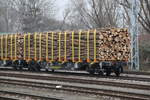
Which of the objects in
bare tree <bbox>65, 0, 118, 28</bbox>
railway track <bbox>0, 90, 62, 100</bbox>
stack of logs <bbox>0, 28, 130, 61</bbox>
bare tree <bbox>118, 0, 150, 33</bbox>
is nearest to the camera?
railway track <bbox>0, 90, 62, 100</bbox>

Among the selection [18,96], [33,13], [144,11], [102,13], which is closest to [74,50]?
[18,96]

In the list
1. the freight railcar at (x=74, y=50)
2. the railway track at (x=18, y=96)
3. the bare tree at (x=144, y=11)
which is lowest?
the railway track at (x=18, y=96)

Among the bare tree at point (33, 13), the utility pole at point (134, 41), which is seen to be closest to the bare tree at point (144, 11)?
the utility pole at point (134, 41)

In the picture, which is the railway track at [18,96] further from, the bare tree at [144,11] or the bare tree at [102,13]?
the bare tree at [102,13]

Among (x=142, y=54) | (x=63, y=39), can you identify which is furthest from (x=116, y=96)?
(x=142, y=54)

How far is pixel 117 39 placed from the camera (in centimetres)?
2203

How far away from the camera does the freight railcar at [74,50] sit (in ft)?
72.3

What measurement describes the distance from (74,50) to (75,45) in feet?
1.19

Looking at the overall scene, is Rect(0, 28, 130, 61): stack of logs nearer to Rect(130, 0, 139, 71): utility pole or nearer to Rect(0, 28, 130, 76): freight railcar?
Rect(0, 28, 130, 76): freight railcar

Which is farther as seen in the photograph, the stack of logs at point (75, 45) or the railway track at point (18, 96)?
the stack of logs at point (75, 45)

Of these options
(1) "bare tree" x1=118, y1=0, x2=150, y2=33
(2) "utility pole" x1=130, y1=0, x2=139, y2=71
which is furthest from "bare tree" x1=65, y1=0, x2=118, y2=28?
(2) "utility pole" x1=130, y1=0, x2=139, y2=71

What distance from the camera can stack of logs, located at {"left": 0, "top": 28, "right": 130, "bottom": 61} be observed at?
22016mm

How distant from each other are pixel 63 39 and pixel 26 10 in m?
37.2

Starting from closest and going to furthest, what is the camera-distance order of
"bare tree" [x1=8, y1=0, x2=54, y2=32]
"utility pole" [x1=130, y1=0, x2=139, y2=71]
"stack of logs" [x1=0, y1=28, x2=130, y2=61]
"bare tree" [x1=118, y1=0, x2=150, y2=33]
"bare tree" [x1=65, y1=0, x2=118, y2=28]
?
"stack of logs" [x1=0, y1=28, x2=130, y2=61]
"utility pole" [x1=130, y1=0, x2=139, y2=71]
"bare tree" [x1=118, y1=0, x2=150, y2=33]
"bare tree" [x1=65, y1=0, x2=118, y2=28]
"bare tree" [x1=8, y1=0, x2=54, y2=32]
